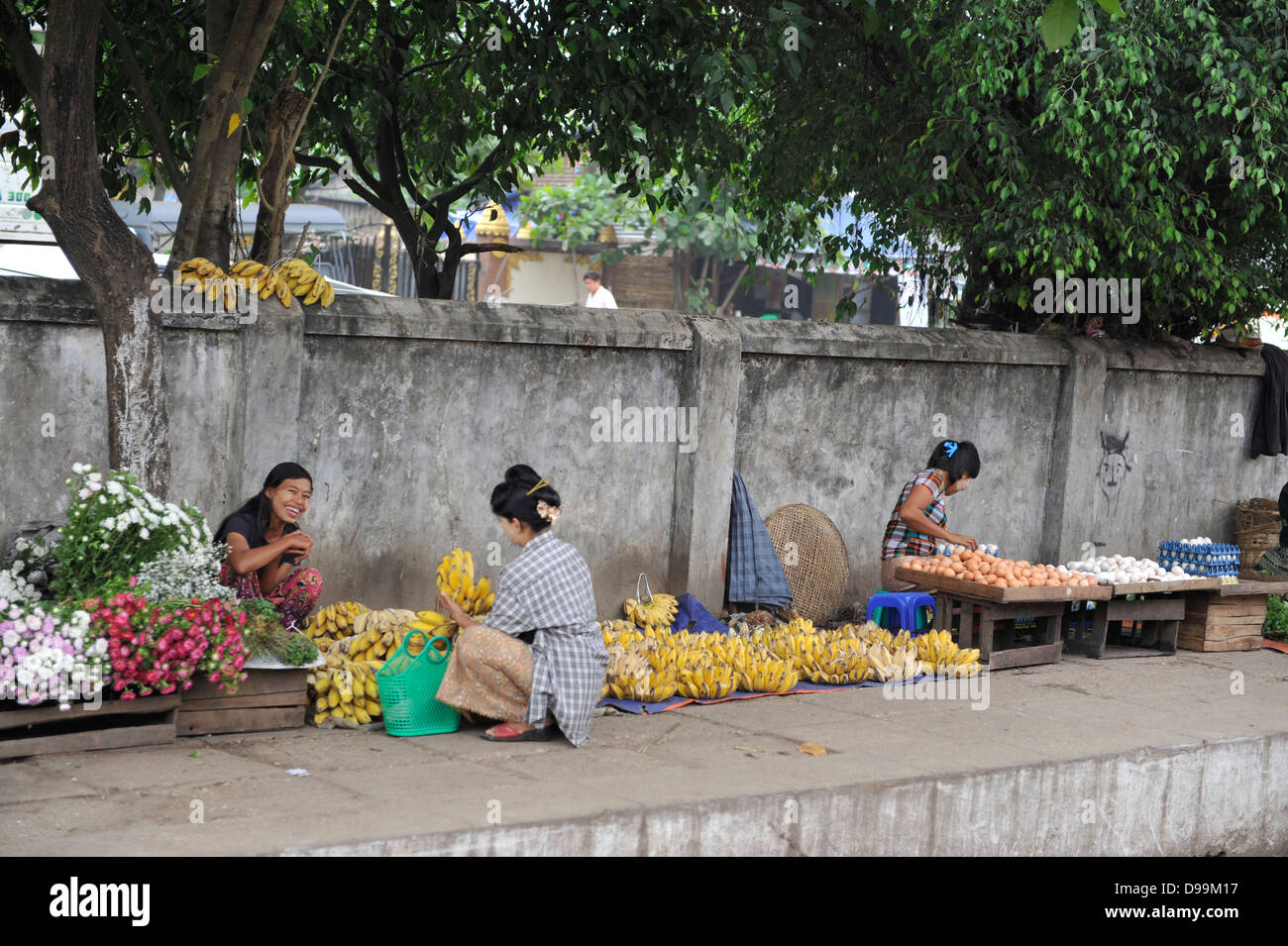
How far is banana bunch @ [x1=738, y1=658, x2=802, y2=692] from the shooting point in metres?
7.29

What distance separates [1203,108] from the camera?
885 centimetres

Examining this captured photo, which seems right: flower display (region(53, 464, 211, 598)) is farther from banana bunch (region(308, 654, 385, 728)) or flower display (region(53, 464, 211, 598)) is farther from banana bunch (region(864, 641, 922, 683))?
banana bunch (region(864, 641, 922, 683))

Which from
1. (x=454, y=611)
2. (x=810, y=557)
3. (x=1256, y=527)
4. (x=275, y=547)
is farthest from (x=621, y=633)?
(x=1256, y=527)

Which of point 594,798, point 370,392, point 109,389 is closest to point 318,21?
point 370,392

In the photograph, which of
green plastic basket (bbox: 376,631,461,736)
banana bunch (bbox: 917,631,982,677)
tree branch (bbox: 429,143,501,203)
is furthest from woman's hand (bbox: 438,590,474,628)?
tree branch (bbox: 429,143,501,203)

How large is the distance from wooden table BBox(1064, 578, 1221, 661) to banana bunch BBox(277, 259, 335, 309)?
486 centimetres

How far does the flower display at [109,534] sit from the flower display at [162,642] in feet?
0.67

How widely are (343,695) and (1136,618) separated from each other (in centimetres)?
514

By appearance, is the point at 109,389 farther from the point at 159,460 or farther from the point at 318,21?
the point at 318,21

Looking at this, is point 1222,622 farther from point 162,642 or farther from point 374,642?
point 162,642

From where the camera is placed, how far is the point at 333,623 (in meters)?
6.96
